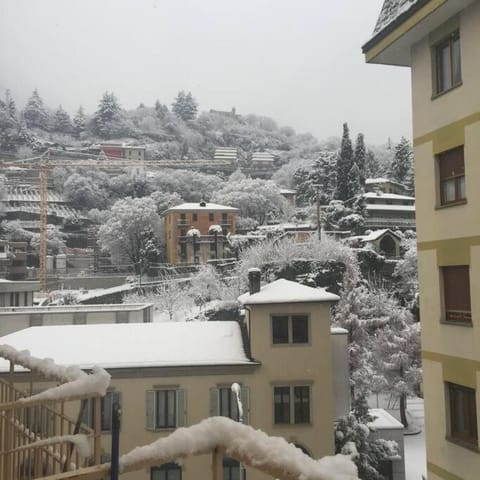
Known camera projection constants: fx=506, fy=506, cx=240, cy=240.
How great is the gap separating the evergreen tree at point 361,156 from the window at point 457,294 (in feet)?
34.4

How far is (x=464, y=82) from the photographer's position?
2184 mm

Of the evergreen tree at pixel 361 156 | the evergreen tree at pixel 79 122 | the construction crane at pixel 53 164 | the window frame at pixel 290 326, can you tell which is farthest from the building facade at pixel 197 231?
the window frame at pixel 290 326

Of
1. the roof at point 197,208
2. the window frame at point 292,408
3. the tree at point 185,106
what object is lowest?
the window frame at point 292,408

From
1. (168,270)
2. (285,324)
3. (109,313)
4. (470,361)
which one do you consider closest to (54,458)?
(470,361)

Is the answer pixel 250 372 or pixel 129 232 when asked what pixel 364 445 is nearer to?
pixel 250 372

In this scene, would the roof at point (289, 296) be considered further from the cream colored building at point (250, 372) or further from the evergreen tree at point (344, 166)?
the evergreen tree at point (344, 166)

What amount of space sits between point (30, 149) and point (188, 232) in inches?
213

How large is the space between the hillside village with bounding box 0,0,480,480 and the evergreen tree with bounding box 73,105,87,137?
92mm

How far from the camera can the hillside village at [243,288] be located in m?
0.97

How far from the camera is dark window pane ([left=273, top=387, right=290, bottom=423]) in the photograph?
4.71 m

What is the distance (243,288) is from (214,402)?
20.7 ft

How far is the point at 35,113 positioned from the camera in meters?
15.8

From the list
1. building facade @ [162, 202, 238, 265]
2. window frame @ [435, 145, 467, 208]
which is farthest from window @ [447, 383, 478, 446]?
building facade @ [162, 202, 238, 265]

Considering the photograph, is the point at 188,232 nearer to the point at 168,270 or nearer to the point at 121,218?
the point at 168,270
